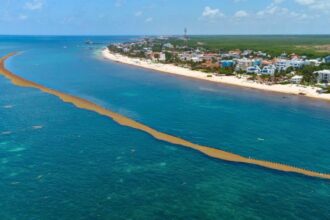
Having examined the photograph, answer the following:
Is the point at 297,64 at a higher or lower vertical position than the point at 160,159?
higher

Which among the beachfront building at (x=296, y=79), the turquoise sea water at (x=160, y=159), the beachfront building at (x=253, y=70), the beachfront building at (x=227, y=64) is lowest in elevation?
the turquoise sea water at (x=160, y=159)

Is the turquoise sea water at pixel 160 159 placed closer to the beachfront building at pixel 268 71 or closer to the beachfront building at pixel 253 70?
the beachfront building at pixel 268 71

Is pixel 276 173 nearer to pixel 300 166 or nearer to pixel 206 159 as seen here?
pixel 300 166

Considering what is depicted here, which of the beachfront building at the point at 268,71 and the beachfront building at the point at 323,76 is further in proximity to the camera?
the beachfront building at the point at 268,71

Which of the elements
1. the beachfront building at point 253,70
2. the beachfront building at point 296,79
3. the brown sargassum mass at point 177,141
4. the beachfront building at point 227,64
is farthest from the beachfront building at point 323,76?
the brown sargassum mass at point 177,141

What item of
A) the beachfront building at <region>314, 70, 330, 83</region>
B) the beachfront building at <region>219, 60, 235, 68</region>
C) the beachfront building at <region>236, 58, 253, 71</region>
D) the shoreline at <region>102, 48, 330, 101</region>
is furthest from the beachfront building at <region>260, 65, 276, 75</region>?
the beachfront building at <region>219, 60, 235, 68</region>

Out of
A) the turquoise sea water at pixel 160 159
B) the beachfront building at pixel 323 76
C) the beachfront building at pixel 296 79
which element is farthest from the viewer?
the beachfront building at pixel 296 79

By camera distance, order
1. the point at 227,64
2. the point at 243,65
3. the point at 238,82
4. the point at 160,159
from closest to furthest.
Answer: the point at 160,159 → the point at 238,82 → the point at 243,65 → the point at 227,64

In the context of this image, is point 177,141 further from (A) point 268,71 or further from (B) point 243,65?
(B) point 243,65

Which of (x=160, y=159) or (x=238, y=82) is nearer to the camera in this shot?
(x=160, y=159)

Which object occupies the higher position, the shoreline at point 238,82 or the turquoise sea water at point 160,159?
the shoreline at point 238,82

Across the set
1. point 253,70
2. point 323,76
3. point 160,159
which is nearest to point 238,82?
point 253,70
